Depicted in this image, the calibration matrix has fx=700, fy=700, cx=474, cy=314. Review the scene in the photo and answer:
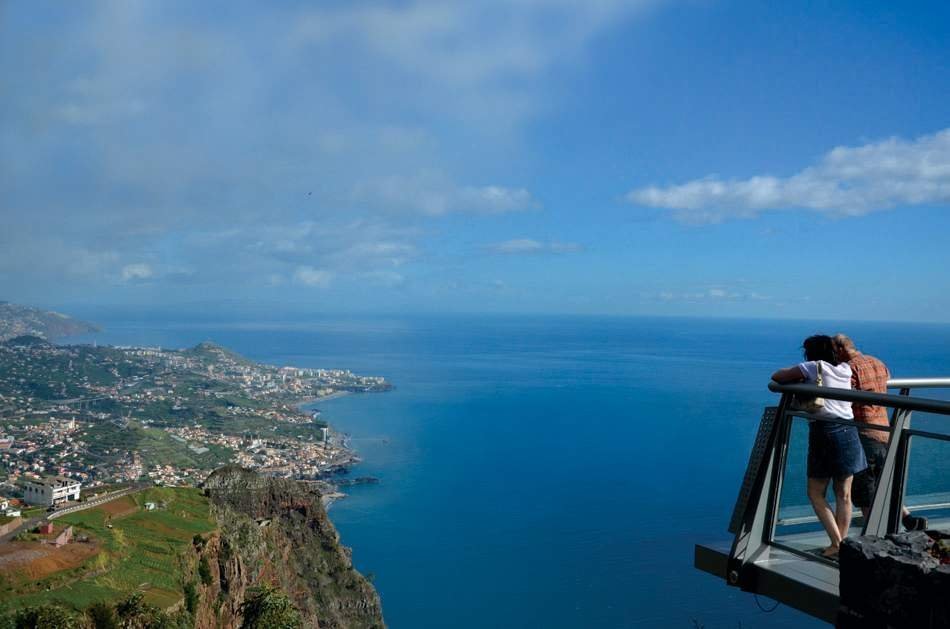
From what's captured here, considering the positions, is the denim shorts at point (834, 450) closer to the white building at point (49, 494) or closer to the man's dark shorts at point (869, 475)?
the man's dark shorts at point (869, 475)

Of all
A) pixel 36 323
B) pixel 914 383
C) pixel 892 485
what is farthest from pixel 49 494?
pixel 36 323

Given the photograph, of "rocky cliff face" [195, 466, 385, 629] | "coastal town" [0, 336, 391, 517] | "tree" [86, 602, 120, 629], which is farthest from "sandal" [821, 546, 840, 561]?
"coastal town" [0, 336, 391, 517]

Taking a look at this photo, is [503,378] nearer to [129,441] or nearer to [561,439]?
[561,439]

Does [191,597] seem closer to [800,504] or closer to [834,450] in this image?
[800,504]

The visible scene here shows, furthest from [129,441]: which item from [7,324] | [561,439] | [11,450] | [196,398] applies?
[7,324]

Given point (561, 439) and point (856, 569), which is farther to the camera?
point (561, 439)

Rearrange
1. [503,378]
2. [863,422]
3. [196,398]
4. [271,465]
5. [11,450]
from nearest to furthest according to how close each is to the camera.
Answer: [863,422] → [11,450] → [271,465] → [196,398] → [503,378]

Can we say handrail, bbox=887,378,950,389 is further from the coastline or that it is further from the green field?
the coastline
